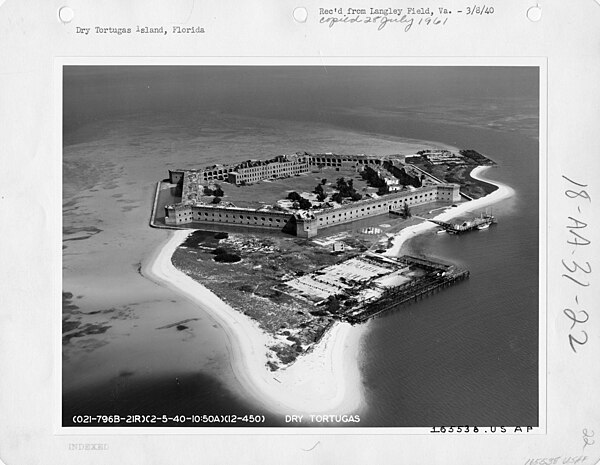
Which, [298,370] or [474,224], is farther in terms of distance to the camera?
[474,224]

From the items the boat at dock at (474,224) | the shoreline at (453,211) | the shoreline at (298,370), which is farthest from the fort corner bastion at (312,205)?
the shoreline at (298,370)

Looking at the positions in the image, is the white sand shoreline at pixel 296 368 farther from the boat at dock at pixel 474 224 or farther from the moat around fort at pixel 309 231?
the boat at dock at pixel 474 224

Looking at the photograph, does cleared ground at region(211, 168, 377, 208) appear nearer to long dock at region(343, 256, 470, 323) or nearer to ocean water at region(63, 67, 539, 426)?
ocean water at region(63, 67, 539, 426)

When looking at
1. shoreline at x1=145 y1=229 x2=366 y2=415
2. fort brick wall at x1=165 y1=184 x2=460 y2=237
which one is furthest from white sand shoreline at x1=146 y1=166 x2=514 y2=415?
fort brick wall at x1=165 y1=184 x2=460 y2=237

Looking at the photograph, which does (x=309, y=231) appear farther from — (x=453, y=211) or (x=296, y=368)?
(x=296, y=368)

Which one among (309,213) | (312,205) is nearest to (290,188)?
(312,205)

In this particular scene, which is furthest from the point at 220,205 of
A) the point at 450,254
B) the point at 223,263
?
the point at 450,254
